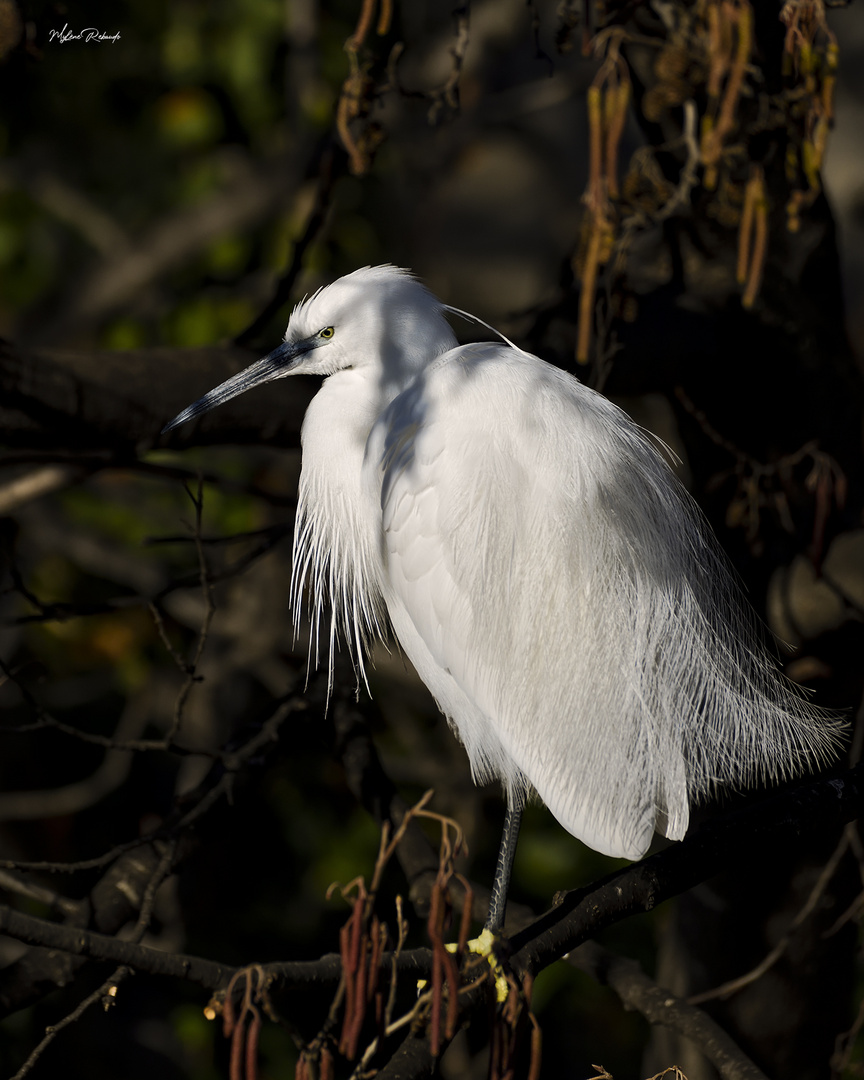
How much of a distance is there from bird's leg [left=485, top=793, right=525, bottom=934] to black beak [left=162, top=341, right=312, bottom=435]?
814 mm

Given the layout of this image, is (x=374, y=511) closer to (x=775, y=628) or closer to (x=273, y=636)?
(x=775, y=628)

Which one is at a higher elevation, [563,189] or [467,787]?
[563,189]

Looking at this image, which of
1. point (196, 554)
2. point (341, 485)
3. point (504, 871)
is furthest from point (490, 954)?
point (196, 554)

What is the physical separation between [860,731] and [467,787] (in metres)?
1.44

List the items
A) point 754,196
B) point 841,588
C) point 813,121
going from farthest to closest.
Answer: point 841,588, point 813,121, point 754,196

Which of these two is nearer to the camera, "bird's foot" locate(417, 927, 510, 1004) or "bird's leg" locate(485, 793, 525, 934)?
"bird's foot" locate(417, 927, 510, 1004)

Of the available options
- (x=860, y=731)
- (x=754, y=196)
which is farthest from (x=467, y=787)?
(x=754, y=196)

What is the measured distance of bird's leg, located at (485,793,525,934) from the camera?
1.50 metres

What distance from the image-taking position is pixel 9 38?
4.97ft

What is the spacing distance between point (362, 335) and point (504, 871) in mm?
892

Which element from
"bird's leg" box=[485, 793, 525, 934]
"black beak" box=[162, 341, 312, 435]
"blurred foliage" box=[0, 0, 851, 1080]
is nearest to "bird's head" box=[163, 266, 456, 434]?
"black beak" box=[162, 341, 312, 435]
